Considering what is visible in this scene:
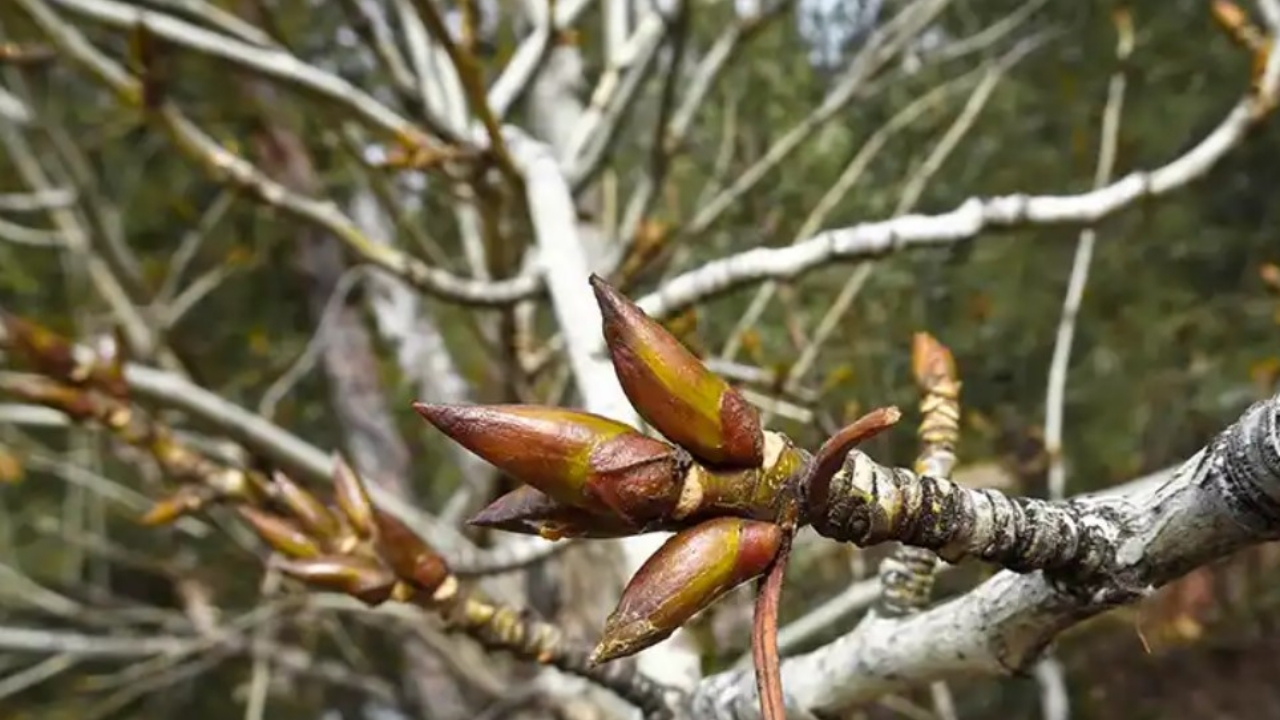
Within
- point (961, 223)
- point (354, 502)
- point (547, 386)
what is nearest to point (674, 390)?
point (354, 502)

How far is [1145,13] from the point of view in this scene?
283cm

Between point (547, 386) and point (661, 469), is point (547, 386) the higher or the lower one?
the higher one

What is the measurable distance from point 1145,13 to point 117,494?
2651 mm

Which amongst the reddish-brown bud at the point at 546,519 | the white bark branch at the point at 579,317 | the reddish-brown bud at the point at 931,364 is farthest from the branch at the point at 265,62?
the reddish-brown bud at the point at 546,519

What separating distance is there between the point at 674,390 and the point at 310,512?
1.83 feet

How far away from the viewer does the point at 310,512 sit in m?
0.95

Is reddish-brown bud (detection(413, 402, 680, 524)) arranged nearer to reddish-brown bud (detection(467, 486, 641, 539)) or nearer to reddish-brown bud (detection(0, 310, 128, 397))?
reddish-brown bud (detection(467, 486, 641, 539))

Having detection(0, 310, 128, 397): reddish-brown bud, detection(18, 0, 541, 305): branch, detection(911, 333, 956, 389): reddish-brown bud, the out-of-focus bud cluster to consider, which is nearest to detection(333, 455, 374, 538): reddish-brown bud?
the out-of-focus bud cluster

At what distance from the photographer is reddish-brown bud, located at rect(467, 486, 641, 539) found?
480 millimetres

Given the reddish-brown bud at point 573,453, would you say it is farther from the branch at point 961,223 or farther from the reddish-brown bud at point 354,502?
the branch at point 961,223

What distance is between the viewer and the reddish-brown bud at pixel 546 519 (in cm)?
48

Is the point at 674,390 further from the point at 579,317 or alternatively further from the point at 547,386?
the point at 547,386

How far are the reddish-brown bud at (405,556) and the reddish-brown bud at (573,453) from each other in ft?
1.43

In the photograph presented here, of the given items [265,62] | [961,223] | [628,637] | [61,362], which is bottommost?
[628,637]
